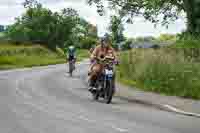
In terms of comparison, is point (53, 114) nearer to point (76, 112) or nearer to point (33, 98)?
point (76, 112)

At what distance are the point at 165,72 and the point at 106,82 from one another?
6.34 metres

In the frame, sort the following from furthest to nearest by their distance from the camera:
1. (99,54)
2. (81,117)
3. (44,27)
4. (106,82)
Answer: (44,27) → (99,54) → (106,82) → (81,117)

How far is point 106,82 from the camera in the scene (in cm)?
1728

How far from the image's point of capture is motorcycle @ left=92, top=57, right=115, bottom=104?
17047 mm

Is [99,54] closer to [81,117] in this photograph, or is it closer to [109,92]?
[109,92]

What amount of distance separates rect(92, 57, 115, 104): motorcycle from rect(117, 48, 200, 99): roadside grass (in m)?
2.32

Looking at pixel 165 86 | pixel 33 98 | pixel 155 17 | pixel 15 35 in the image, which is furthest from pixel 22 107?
pixel 15 35

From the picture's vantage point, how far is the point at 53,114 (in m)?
13.9

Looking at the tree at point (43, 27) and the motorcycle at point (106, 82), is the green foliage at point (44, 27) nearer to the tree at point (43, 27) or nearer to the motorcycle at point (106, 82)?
the tree at point (43, 27)

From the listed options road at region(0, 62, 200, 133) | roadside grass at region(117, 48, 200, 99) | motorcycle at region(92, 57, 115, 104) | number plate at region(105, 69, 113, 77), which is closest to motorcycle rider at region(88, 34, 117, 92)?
motorcycle at region(92, 57, 115, 104)

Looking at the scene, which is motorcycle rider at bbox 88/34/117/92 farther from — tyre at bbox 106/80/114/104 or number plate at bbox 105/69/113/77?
tyre at bbox 106/80/114/104

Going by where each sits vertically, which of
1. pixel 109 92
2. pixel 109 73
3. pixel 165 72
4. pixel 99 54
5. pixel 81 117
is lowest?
pixel 81 117

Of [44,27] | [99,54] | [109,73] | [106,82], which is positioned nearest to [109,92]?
[106,82]

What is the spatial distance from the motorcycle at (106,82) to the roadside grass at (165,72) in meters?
2.32
